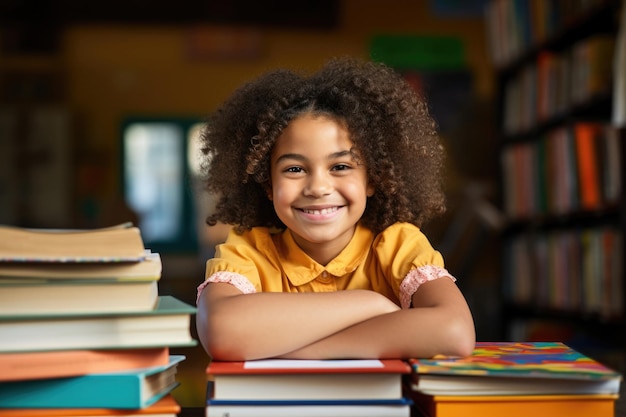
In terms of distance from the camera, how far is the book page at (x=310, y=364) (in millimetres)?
744

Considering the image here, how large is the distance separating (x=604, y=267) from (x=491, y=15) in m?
2.03

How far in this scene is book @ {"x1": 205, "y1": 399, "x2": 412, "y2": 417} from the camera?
0.72 metres

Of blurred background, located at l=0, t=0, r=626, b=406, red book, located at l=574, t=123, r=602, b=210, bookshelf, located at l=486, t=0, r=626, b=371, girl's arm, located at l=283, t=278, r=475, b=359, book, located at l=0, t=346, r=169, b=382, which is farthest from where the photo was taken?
blurred background, located at l=0, t=0, r=626, b=406

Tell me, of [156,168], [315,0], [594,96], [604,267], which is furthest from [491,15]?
[156,168]

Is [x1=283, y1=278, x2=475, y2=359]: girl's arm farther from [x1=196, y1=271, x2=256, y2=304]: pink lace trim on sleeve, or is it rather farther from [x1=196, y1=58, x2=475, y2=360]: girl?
[x1=196, y1=271, x2=256, y2=304]: pink lace trim on sleeve

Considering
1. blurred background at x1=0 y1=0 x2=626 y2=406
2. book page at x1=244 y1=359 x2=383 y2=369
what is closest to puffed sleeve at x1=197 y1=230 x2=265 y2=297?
book page at x1=244 y1=359 x2=383 y2=369

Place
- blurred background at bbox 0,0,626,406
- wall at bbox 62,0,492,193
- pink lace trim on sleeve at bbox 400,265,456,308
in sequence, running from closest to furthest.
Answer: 1. pink lace trim on sleeve at bbox 400,265,456,308
2. blurred background at bbox 0,0,626,406
3. wall at bbox 62,0,492,193

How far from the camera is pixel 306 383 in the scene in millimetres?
731

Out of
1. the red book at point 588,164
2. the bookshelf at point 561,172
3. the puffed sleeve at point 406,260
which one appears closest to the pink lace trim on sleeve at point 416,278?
the puffed sleeve at point 406,260

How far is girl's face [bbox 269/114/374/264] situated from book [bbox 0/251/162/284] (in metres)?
0.33

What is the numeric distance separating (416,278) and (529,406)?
306 millimetres

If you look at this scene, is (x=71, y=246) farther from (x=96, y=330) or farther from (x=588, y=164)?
(x=588, y=164)

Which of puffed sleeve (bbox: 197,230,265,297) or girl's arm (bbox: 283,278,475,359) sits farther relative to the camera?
puffed sleeve (bbox: 197,230,265,297)

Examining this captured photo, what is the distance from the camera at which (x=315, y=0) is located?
24.2 ft
